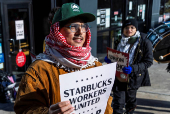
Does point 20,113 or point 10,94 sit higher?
point 20,113

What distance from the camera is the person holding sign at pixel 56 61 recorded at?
1.64 meters

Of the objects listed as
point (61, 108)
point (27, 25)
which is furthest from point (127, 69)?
point (27, 25)

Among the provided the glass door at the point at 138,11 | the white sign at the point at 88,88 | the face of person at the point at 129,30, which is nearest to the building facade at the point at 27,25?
the face of person at the point at 129,30

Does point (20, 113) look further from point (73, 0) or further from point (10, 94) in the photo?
point (73, 0)

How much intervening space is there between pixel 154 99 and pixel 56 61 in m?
4.30

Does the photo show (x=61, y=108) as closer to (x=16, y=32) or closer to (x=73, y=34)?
(x=73, y=34)

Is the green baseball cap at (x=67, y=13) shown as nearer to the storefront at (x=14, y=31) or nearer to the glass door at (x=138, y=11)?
the storefront at (x=14, y=31)

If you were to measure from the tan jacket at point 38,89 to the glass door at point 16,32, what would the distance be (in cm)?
407

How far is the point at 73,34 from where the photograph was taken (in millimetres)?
1877

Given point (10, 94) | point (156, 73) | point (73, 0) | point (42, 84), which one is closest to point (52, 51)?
point (42, 84)

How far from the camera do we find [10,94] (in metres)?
5.15

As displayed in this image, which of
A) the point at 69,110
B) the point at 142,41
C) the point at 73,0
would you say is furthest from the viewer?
the point at 73,0

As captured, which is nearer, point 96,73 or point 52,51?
point 96,73

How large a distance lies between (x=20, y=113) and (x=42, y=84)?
0.27m
